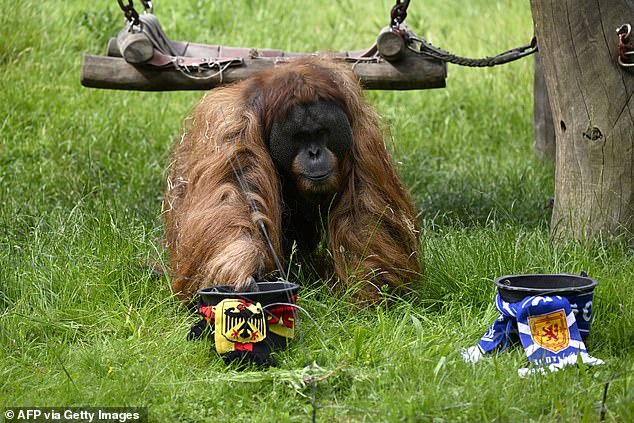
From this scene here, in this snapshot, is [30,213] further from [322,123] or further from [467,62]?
[467,62]

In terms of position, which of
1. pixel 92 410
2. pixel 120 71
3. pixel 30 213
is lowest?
pixel 92 410

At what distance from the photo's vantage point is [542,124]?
574 centimetres

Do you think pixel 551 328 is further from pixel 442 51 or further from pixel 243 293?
pixel 442 51

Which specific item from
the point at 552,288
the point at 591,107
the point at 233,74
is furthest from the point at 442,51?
the point at 552,288

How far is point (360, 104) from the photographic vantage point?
3480 mm

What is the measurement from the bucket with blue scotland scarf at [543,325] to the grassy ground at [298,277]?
68 mm

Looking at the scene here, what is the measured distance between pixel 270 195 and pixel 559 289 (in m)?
1.05

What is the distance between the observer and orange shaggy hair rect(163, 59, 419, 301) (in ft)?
10.3

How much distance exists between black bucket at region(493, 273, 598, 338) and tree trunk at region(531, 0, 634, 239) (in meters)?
0.71

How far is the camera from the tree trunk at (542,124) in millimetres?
5641

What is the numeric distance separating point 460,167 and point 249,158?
8.75ft

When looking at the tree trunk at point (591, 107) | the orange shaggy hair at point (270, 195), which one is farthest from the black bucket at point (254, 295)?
the tree trunk at point (591, 107)

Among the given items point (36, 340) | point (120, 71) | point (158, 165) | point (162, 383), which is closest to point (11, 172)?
point (158, 165)

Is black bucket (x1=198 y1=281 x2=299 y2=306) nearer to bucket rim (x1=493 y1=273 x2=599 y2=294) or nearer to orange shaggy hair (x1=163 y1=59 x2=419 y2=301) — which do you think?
orange shaggy hair (x1=163 y1=59 x2=419 y2=301)
